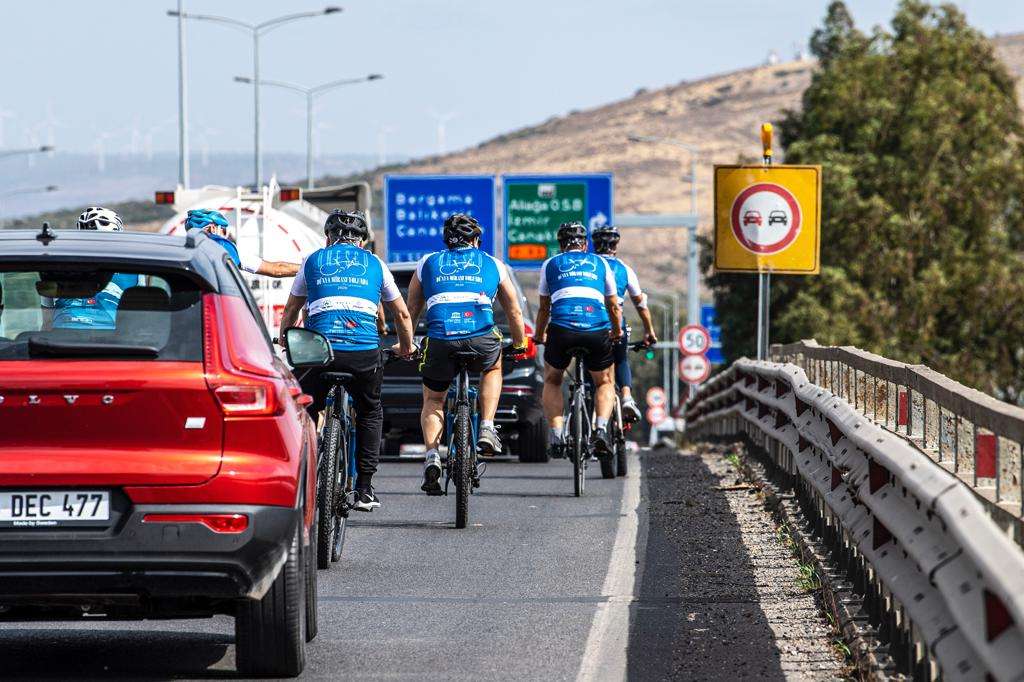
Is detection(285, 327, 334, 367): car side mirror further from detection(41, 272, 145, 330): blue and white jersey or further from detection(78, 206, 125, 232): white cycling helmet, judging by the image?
detection(78, 206, 125, 232): white cycling helmet

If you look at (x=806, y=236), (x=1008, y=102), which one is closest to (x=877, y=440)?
(x=806, y=236)

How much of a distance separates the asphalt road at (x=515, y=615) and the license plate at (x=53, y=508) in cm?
115

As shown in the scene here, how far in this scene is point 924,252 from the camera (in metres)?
56.7

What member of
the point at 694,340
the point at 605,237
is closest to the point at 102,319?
the point at 605,237

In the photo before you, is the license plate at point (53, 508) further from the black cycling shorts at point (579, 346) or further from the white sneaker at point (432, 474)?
the black cycling shorts at point (579, 346)

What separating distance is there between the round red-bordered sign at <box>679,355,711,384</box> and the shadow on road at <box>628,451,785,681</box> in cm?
3512

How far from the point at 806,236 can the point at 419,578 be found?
29.6 feet

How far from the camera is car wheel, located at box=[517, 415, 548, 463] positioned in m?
19.4

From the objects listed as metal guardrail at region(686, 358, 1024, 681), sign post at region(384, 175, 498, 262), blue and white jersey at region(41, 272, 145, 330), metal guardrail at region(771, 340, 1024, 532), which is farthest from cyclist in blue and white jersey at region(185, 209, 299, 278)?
sign post at region(384, 175, 498, 262)

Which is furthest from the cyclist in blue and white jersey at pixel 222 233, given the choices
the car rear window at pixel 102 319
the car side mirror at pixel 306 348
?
the car rear window at pixel 102 319

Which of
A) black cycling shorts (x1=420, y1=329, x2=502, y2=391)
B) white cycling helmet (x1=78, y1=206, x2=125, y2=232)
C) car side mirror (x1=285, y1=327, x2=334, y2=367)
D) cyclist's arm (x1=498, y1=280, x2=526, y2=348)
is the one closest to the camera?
car side mirror (x1=285, y1=327, x2=334, y2=367)

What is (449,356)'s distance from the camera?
1309 centimetres

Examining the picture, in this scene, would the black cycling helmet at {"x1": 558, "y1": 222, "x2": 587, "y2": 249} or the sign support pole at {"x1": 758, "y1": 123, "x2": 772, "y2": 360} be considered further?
the sign support pole at {"x1": 758, "y1": 123, "x2": 772, "y2": 360}

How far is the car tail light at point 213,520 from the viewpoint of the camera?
21.7ft
